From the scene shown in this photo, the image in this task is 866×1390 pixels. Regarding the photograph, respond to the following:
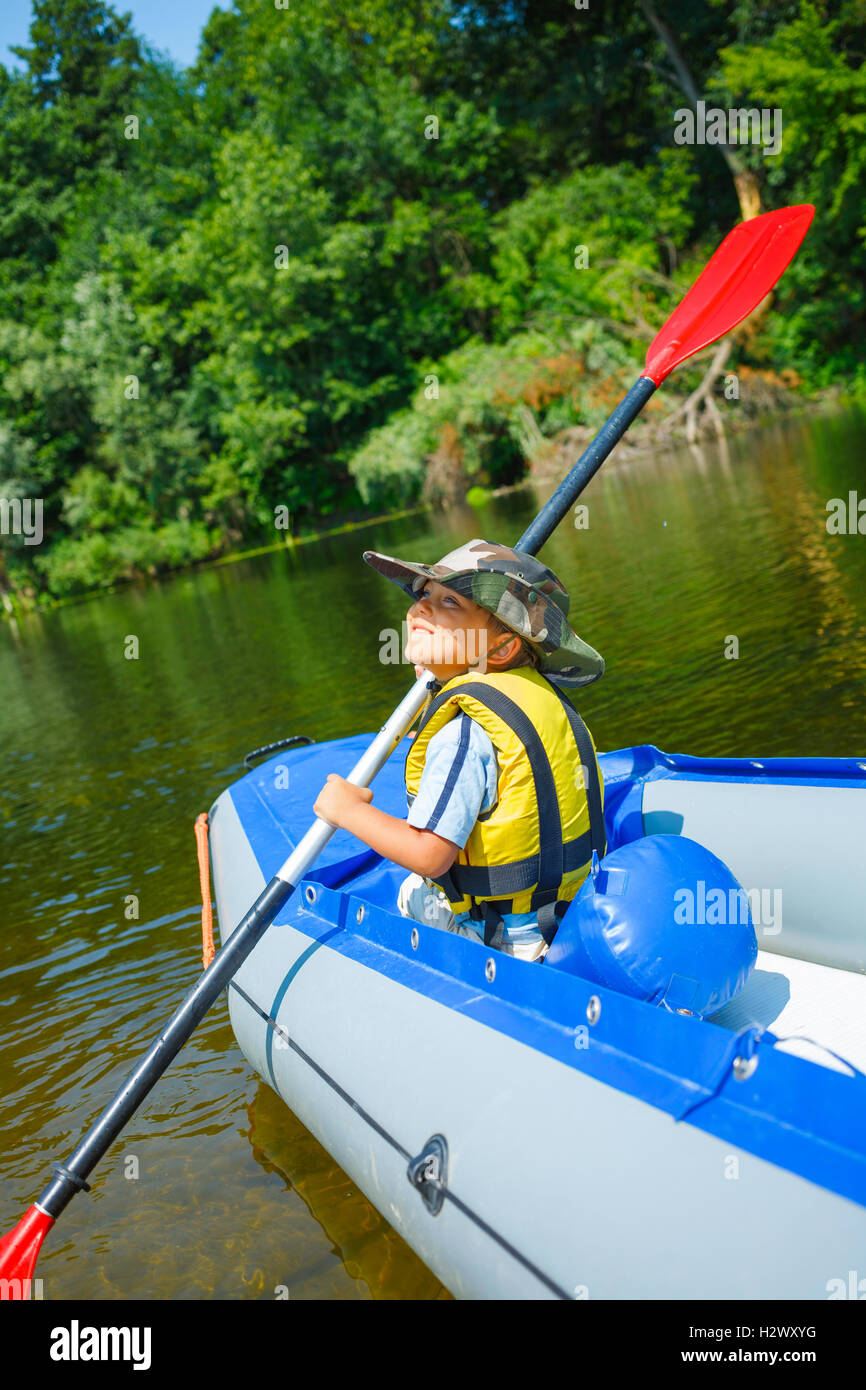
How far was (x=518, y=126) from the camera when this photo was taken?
28.7 metres

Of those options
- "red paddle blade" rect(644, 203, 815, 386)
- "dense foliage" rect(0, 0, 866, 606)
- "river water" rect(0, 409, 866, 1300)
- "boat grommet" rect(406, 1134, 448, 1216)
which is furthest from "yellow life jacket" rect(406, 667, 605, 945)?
"dense foliage" rect(0, 0, 866, 606)

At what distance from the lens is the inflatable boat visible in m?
1.47

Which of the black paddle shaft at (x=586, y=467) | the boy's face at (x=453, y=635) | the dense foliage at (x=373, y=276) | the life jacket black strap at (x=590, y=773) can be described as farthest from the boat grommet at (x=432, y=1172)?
the dense foliage at (x=373, y=276)

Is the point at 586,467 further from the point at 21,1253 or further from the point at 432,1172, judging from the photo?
the point at 21,1253

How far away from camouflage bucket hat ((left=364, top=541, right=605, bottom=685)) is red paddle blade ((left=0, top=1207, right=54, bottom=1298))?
1.77 meters

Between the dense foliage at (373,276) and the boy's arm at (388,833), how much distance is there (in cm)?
2146

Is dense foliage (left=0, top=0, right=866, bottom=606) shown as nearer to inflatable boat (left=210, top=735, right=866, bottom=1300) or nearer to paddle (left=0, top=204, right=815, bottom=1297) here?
paddle (left=0, top=204, right=815, bottom=1297)

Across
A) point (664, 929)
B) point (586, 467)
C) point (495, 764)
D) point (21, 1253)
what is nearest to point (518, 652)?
point (495, 764)

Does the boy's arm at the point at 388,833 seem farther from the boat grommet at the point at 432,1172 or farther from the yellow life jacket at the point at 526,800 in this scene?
the boat grommet at the point at 432,1172

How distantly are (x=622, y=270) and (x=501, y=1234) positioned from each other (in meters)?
25.7

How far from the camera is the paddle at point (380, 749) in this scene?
245cm

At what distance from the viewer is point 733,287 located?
12.1ft
